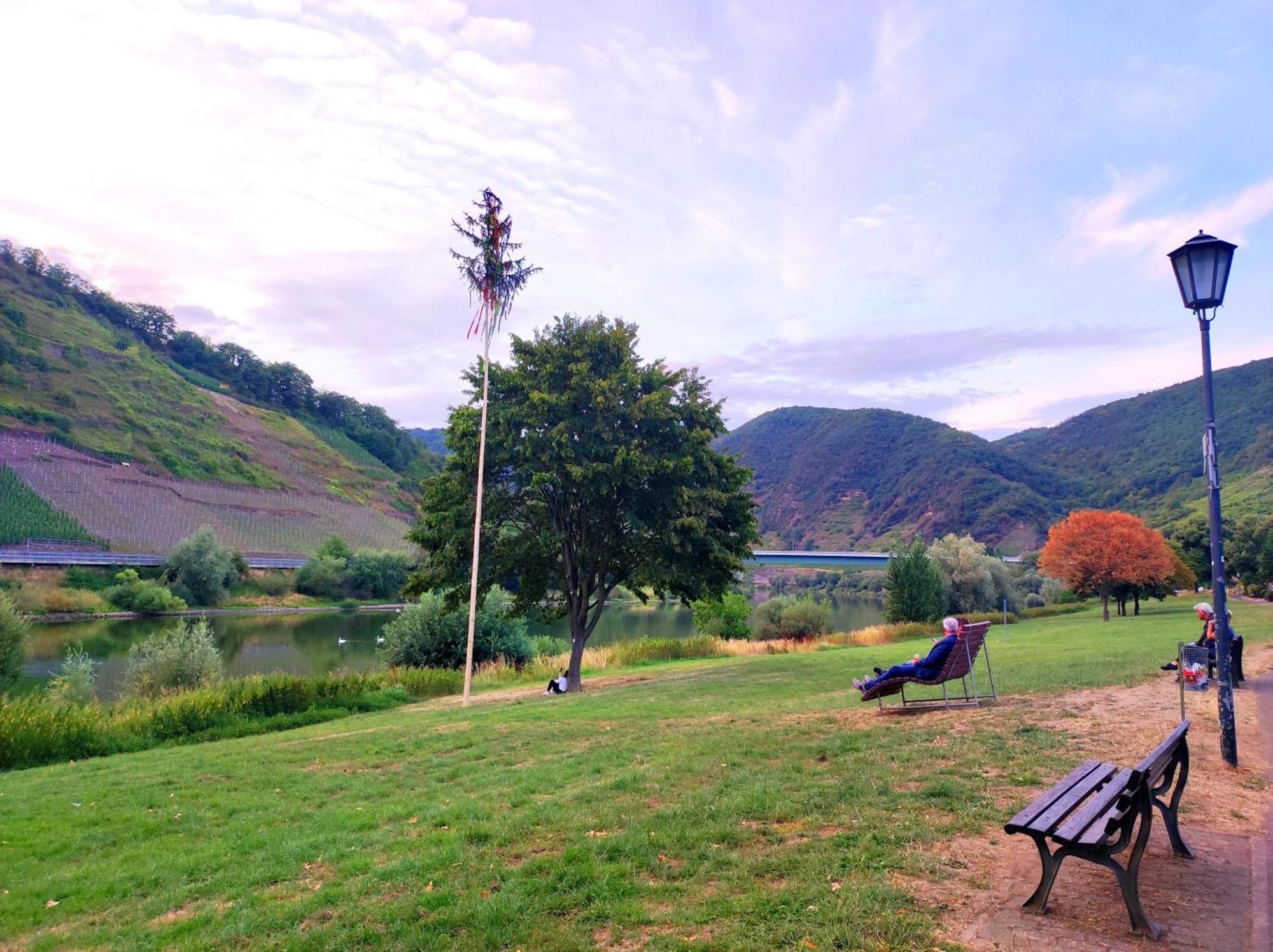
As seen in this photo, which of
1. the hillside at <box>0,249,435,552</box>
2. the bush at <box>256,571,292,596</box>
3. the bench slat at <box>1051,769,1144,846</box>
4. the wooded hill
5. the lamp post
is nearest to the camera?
the bench slat at <box>1051,769,1144,846</box>

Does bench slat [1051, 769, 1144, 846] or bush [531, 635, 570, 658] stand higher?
bench slat [1051, 769, 1144, 846]

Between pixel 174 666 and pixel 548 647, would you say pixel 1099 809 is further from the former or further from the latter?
pixel 548 647

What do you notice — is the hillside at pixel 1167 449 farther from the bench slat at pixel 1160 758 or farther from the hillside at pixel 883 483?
the bench slat at pixel 1160 758

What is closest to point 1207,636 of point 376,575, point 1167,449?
point 376,575

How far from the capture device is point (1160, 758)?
396 centimetres

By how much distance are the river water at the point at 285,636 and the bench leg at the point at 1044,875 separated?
25366 mm

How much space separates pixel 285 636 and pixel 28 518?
149 ft

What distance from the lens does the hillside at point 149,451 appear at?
85938 mm

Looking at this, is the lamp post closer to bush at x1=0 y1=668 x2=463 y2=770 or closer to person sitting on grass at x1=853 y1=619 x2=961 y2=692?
person sitting on grass at x1=853 y1=619 x2=961 y2=692

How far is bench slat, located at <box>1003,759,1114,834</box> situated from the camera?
343 cm

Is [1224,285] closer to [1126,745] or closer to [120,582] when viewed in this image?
[1126,745]

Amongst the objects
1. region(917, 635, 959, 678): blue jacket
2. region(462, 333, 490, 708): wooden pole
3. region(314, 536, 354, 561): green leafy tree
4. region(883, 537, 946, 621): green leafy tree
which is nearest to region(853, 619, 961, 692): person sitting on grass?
region(917, 635, 959, 678): blue jacket

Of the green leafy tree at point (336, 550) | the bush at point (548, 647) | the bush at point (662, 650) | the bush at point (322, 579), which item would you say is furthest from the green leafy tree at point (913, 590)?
the green leafy tree at point (336, 550)

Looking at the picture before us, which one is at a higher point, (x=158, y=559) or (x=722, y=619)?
(x=158, y=559)
